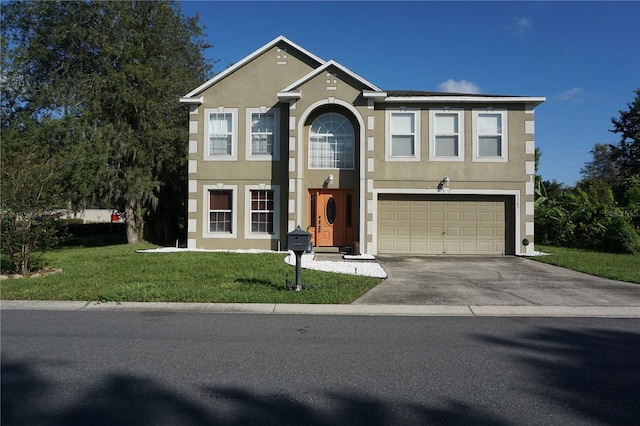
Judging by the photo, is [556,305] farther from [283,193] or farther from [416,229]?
Result: [283,193]

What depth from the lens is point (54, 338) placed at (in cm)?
654

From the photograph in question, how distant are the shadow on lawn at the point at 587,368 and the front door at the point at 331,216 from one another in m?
10.6

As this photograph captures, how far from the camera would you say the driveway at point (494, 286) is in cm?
922

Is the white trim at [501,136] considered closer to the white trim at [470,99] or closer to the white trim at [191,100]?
the white trim at [470,99]

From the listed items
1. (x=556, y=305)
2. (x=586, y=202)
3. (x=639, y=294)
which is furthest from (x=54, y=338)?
(x=586, y=202)

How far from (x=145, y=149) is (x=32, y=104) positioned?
5071mm

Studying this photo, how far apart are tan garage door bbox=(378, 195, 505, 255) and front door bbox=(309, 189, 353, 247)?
47.0 inches

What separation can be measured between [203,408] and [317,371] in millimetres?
1422

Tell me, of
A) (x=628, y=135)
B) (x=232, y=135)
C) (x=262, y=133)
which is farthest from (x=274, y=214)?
(x=628, y=135)

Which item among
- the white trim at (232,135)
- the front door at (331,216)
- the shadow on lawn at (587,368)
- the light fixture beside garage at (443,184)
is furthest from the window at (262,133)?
the shadow on lawn at (587,368)

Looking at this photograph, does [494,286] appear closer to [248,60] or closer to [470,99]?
[470,99]

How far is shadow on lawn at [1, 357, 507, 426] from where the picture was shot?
393cm

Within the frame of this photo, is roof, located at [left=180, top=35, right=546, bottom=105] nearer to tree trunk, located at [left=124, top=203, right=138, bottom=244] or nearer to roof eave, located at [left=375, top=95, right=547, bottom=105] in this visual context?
roof eave, located at [left=375, top=95, right=547, bottom=105]

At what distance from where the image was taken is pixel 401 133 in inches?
683
